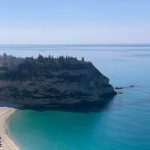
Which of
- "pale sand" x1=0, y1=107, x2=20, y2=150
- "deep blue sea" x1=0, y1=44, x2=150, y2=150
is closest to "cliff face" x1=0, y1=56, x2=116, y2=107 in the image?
"deep blue sea" x1=0, y1=44, x2=150, y2=150

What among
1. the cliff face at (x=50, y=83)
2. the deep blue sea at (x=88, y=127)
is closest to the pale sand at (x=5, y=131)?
the deep blue sea at (x=88, y=127)

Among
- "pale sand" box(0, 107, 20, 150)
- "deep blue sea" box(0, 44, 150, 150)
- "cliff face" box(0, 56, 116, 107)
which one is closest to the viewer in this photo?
"pale sand" box(0, 107, 20, 150)

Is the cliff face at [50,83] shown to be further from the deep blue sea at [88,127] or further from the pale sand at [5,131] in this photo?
the pale sand at [5,131]

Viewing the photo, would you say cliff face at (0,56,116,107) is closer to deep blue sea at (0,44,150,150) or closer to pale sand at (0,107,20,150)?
deep blue sea at (0,44,150,150)

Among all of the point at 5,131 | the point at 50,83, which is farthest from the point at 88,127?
the point at 50,83

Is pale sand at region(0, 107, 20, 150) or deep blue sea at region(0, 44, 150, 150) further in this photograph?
deep blue sea at region(0, 44, 150, 150)

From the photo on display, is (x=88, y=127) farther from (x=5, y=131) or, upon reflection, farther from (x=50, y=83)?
(x=50, y=83)
